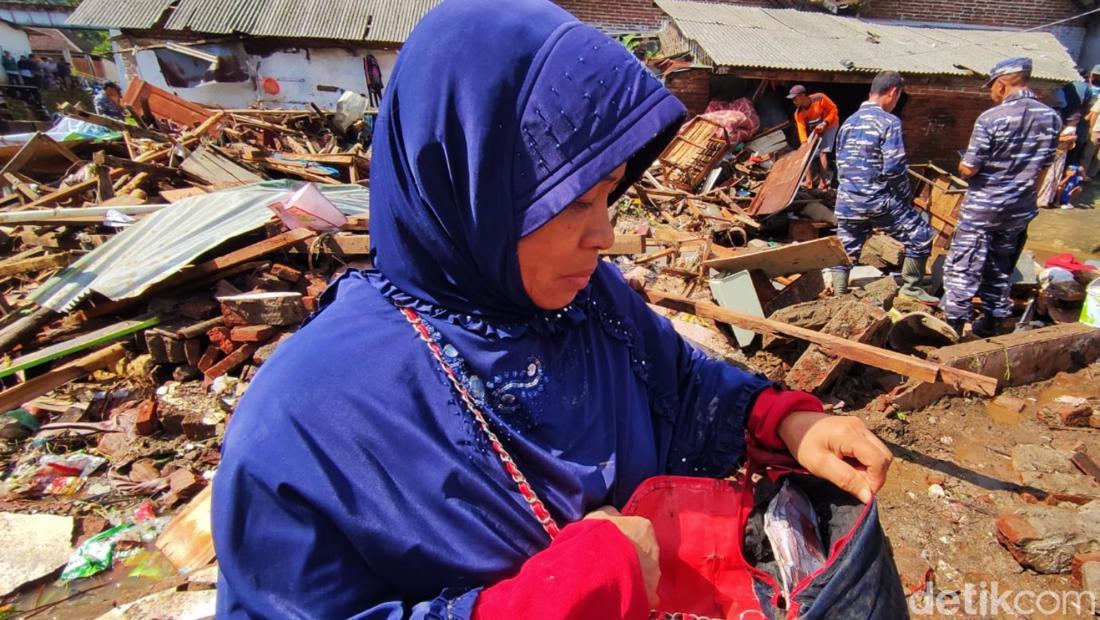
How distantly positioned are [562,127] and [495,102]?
0.38 ft

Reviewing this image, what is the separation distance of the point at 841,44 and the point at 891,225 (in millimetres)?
8253

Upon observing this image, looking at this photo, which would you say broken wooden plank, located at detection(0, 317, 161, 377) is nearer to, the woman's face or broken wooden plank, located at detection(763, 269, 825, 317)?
the woman's face

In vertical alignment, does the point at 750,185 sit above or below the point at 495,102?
below

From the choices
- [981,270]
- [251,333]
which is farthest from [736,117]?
[251,333]

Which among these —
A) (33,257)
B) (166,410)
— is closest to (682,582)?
(166,410)

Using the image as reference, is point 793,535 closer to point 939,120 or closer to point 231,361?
point 231,361

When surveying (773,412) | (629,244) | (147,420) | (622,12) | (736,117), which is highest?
(622,12)

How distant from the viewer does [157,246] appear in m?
5.01

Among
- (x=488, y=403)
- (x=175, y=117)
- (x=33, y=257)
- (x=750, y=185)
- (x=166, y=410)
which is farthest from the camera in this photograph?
(x=175, y=117)

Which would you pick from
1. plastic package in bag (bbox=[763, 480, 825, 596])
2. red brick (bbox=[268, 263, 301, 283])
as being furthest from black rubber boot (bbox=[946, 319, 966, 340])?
red brick (bbox=[268, 263, 301, 283])

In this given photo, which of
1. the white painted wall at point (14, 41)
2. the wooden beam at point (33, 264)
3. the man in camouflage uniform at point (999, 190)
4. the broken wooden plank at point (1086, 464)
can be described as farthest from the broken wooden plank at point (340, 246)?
the white painted wall at point (14, 41)

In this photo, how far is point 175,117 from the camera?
38.3ft

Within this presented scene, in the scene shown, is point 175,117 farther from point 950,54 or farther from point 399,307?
point 950,54

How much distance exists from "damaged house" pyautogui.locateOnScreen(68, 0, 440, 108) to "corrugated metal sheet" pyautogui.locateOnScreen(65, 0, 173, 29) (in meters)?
0.02
